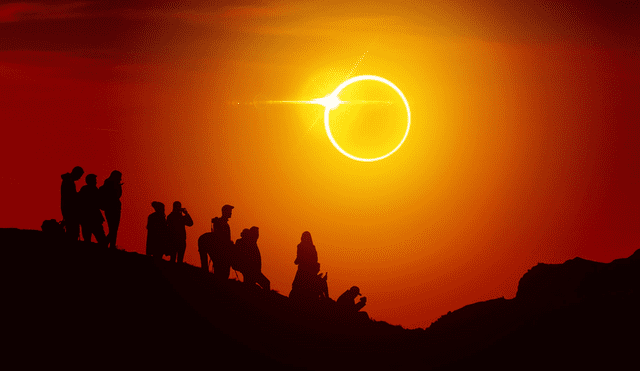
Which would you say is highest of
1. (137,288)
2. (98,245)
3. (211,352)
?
(98,245)

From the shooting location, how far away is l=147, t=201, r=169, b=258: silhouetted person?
21891 mm

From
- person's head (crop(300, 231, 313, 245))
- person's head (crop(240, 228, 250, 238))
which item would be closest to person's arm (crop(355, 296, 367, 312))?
person's head (crop(300, 231, 313, 245))

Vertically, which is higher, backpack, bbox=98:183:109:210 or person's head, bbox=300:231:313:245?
backpack, bbox=98:183:109:210

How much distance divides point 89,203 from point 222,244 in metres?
3.63

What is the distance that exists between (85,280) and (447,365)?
8.92 meters

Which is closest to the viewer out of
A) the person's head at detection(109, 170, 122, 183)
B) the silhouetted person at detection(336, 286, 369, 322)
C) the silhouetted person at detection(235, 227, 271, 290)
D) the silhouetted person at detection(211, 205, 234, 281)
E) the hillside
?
the hillside

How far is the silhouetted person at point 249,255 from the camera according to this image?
73.5 ft

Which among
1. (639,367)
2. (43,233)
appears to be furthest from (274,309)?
(639,367)

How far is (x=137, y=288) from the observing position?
66.2 ft

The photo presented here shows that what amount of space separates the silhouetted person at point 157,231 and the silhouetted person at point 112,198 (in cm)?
90

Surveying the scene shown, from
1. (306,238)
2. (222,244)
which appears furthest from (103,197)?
(306,238)

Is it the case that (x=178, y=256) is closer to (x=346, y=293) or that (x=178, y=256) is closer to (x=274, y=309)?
(x=274, y=309)

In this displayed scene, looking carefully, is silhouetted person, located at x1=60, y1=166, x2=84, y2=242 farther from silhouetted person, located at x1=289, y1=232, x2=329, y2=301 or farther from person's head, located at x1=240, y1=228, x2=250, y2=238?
silhouetted person, located at x1=289, y1=232, x2=329, y2=301

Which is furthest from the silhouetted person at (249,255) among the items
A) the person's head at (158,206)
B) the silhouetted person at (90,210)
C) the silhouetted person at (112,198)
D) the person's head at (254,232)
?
the silhouetted person at (90,210)
